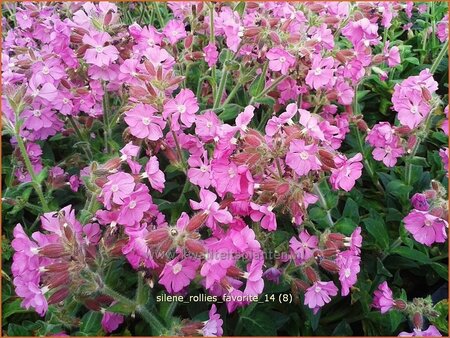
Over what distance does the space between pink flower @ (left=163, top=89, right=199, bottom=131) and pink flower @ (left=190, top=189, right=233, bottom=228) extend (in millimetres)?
231

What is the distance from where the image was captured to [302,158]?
3.70ft

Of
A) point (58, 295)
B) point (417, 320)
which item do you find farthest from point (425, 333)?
point (58, 295)

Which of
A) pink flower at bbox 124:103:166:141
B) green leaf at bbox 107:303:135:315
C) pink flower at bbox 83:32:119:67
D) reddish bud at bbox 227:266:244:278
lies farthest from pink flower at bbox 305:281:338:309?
pink flower at bbox 83:32:119:67

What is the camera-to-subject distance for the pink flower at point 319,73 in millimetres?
1439

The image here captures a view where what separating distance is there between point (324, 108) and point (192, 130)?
433 mm

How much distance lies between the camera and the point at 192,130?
5.45 ft

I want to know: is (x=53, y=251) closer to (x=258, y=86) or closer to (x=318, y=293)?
(x=318, y=293)

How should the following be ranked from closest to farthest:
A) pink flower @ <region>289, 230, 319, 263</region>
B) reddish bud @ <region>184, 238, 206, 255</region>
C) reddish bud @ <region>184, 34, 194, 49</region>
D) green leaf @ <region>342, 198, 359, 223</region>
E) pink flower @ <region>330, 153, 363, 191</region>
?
reddish bud @ <region>184, 238, 206, 255</region>
pink flower @ <region>330, 153, 363, 191</region>
pink flower @ <region>289, 230, 319, 263</region>
green leaf @ <region>342, 198, 359, 223</region>
reddish bud @ <region>184, 34, 194, 49</region>

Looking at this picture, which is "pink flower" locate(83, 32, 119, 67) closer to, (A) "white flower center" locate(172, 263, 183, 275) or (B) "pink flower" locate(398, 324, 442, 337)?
(A) "white flower center" locate(172, 263, 183, 275)

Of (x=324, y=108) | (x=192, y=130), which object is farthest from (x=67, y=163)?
(x=324, y=108)

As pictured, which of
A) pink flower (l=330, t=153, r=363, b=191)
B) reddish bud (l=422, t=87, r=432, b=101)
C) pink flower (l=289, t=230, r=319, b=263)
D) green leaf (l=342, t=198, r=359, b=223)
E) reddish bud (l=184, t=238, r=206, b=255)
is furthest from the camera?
green leaf (l=342, t=198, r=359, b=223)

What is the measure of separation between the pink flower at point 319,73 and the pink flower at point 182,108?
0.36m

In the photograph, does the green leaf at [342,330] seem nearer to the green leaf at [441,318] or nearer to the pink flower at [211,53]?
the green leaf at [441,318]

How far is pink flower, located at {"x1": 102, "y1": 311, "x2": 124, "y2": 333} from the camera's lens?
51.5 inches
